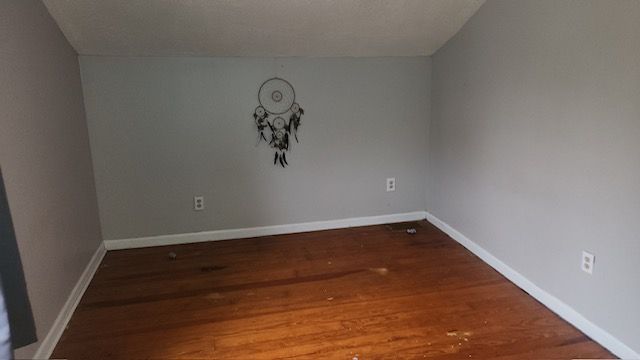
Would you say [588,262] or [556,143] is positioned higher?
[556,143]

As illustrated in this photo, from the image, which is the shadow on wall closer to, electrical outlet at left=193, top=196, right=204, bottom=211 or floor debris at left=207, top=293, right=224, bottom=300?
floor debris at left=207, top=293, right=224, bottom=300

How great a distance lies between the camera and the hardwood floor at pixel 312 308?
1.99m

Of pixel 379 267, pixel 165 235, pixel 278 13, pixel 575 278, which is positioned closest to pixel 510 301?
pixel 575 278

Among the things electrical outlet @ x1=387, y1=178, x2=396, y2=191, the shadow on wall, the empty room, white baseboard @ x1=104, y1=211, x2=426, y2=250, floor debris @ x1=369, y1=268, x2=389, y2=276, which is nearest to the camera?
the shadow on wall

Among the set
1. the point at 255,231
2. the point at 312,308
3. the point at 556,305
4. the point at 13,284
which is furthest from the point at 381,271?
the point at 13,284

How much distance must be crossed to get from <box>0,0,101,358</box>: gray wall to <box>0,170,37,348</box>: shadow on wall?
30cm

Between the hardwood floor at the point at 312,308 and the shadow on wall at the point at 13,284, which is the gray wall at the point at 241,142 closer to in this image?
the hardwood floor at the point at 312,308

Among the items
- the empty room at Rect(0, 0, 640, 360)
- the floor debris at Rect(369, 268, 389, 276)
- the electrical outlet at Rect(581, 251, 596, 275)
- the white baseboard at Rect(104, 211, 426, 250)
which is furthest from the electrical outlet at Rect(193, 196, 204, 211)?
the electrical outlet at Rect(581, 251, 596, 275)

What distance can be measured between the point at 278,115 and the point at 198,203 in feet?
A: 2.96

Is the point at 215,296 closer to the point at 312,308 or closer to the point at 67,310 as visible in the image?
the point at 312,308

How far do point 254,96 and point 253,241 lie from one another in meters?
1.10

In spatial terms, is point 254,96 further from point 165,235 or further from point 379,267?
point 379,267

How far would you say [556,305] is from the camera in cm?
225

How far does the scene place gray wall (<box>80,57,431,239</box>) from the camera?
9.97 feet
